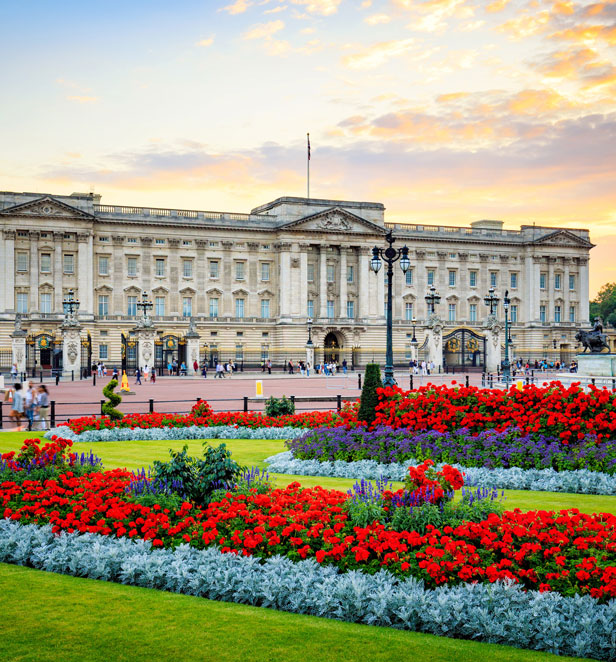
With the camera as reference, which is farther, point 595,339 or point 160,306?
point 160,306

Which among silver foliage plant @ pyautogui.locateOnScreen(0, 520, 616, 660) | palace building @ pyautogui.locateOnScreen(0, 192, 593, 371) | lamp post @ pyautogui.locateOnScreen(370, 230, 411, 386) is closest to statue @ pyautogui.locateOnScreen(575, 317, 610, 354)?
lamp post @ pyautogui.locateOnScreen(370, 230, 411, 386)

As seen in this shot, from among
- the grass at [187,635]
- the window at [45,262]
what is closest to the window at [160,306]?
the window at [45,262]

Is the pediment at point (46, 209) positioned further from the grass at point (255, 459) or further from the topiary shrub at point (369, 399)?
the topiary shrub at point (369, 399)

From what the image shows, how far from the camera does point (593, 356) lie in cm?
4216

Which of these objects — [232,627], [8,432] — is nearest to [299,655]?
[232,627]

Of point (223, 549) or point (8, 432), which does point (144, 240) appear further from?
point (223, 549)

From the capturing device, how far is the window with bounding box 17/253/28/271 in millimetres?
82956

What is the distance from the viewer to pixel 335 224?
94.5 m

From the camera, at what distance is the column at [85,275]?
3314 inches

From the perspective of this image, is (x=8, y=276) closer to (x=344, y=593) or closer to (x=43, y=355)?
(x=43, y=355)

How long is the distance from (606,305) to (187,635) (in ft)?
529

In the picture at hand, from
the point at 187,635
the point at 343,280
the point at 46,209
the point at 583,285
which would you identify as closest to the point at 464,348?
the point at 343,280

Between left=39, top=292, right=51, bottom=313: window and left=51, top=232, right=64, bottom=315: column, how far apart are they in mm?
505

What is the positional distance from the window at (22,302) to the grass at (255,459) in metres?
62.2
